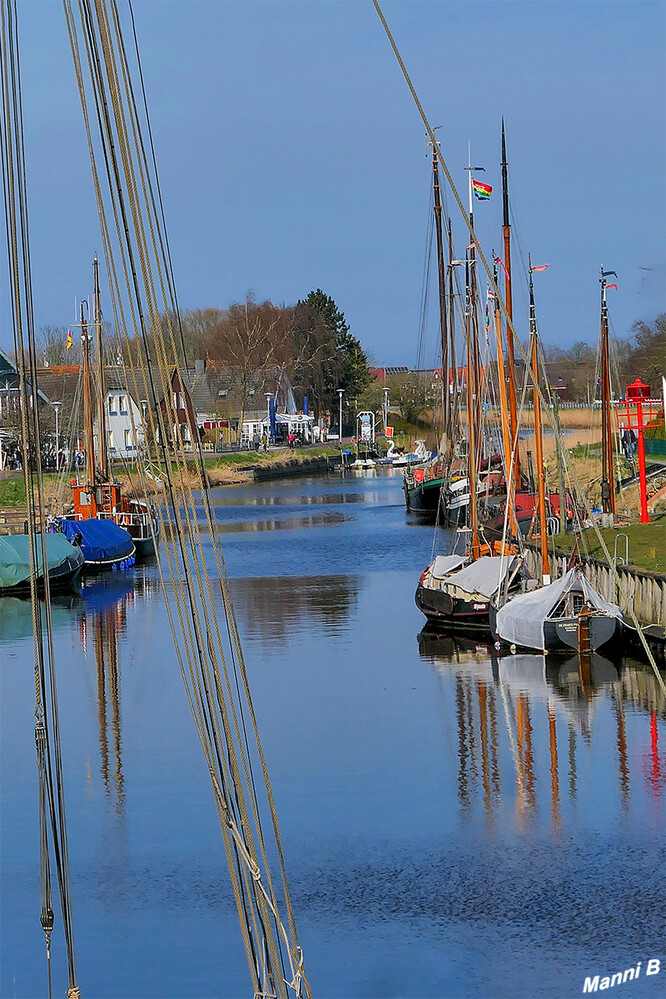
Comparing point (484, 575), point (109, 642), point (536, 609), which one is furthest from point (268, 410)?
point (536, 609)

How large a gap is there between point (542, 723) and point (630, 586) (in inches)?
172

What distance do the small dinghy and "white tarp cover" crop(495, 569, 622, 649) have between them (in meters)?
22.5

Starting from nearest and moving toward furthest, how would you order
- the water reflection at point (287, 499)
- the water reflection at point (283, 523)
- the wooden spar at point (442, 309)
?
1. the wooden spar at point (442, 309)
2. the water reflection at point (283, 523)
3. the water reflection at point (287, 499)

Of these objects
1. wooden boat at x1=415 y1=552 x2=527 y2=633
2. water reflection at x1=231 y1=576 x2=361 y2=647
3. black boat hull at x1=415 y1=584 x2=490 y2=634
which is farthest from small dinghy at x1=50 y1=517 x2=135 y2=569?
black boat hull at x1=415 y1=584 x2=490 y2=634

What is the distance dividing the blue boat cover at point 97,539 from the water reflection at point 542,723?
825 inches

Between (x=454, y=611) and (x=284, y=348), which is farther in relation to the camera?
(x=284, y=348)

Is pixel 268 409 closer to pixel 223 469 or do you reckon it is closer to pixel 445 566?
pixel 223 469

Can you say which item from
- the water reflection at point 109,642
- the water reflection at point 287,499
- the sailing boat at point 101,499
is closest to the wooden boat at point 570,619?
the water reflection at point 109,642

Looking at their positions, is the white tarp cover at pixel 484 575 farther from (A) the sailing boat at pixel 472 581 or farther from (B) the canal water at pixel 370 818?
(B) the canal water at pixel 370 818

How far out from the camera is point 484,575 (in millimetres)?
31188

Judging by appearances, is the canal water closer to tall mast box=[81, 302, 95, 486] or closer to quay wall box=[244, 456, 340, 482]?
tall mast box=[81, 302, 95, 486]

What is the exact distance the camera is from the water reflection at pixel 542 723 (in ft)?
64.1

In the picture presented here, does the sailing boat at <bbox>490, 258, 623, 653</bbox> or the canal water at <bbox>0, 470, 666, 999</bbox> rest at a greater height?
the sailing boat at <bbox>490, 258, 623, 653</bbox>

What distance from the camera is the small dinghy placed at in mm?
48375
